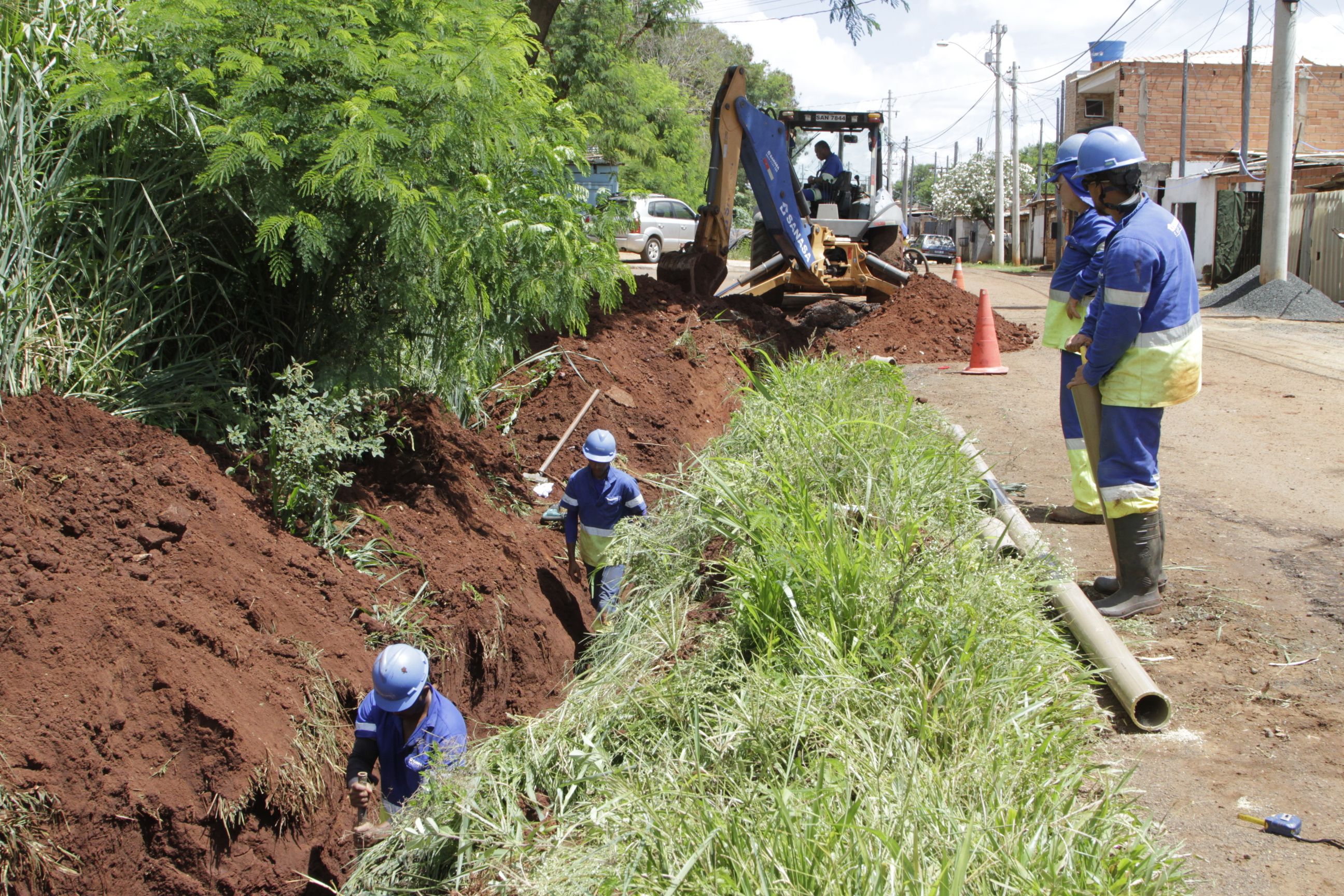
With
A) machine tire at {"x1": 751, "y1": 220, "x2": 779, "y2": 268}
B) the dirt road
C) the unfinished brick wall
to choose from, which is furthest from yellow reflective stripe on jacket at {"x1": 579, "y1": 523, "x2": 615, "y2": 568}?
the unfinished brick wall

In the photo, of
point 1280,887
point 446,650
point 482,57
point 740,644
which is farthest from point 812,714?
point 482,57

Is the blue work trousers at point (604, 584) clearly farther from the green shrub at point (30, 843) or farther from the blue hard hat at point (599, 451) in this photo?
the green shrub at point (30, 843)

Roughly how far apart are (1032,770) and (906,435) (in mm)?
3029

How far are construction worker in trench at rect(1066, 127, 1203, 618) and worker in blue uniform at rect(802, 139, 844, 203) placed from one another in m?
11.7

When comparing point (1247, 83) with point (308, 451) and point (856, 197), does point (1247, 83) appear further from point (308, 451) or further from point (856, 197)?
point (308, 451)

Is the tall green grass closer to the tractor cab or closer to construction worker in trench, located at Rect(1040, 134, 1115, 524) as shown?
construction worker in trench, located at Rect(1040, 134, 1115, 524)

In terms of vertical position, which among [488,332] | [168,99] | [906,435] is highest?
[168,99]

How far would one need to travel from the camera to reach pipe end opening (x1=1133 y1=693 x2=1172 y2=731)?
3623 mm

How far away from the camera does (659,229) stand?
30.7 meters

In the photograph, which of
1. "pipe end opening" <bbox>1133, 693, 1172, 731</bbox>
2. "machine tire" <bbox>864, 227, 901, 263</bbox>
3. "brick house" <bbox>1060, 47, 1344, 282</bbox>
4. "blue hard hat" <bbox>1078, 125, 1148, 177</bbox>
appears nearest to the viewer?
"pipe end opening" <bbox>1133, 693, 1172, 731</bbox>

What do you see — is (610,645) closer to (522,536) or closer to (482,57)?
(522,536)

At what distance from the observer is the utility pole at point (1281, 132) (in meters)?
16.4

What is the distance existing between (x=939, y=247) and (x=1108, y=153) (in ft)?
168

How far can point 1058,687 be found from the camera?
3420 millimetres
